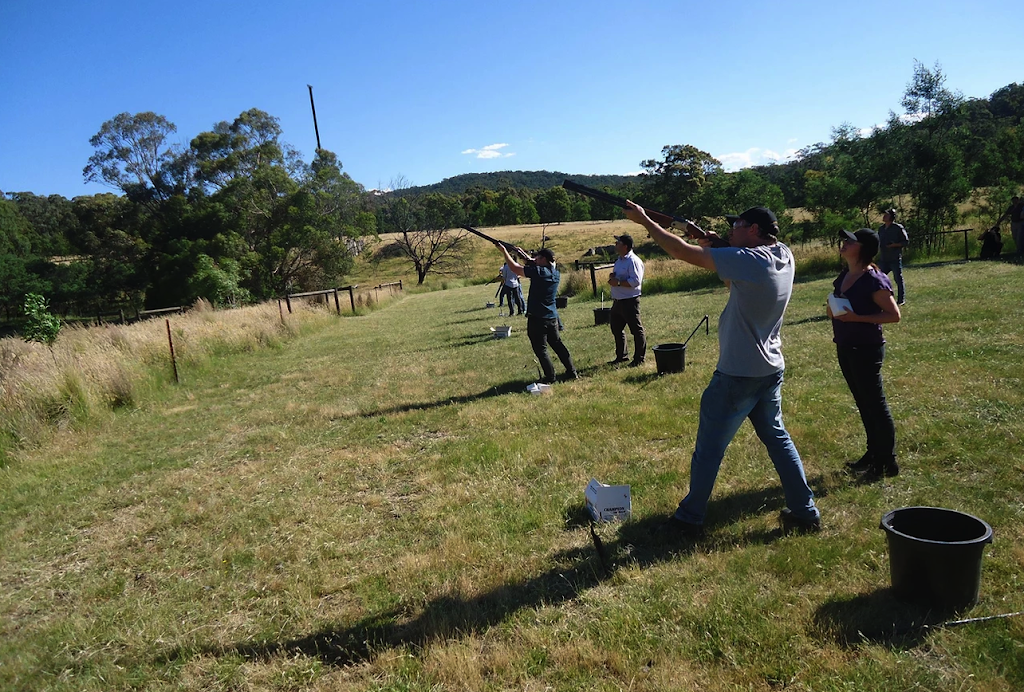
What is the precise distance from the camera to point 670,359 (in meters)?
9.45

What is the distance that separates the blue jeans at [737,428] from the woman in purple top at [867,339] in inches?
49.5

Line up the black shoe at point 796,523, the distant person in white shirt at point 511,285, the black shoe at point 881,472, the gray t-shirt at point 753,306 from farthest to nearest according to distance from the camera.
Answer: the distant person in white shirt at point 511,285 → the black shoe at point 881,472 → the black shoe at point 796,523 → the gray t-shirt at point 753,306

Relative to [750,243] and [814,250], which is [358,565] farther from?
[814,250]

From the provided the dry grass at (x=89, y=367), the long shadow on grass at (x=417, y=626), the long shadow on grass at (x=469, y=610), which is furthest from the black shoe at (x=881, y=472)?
the dry grass at (x=89, y=367)

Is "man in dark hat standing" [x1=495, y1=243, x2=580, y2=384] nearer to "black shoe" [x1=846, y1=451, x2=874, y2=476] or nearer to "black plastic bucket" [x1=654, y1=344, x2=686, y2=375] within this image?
→ "black plastic bucket" [x1=654, y1=344, x2=686, y2=375]

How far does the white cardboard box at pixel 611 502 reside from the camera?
190 inches

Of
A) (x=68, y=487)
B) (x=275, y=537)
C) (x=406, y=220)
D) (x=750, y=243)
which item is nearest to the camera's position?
(x=750, y=243)

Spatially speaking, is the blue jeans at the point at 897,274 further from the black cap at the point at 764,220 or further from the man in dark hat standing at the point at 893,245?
the black cap at the point at 764,220

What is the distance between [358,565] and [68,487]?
4974 mm

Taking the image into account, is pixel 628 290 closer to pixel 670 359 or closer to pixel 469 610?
pixel 670 359

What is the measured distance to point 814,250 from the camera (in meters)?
26.7

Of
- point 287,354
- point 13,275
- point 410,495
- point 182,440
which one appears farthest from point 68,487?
point 13,275

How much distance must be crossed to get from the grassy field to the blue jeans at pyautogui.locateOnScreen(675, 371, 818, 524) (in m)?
0.31

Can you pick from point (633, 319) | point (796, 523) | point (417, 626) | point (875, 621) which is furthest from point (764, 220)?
point (633, 319)
